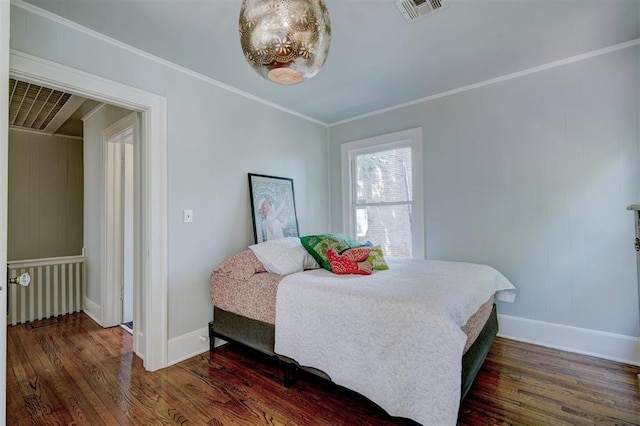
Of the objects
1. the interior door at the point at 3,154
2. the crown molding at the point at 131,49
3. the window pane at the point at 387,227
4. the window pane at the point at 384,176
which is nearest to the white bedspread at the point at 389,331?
the window pane at the point at 387,227

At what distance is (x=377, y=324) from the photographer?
64.6 inches

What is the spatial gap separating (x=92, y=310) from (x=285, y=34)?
407 centimetres

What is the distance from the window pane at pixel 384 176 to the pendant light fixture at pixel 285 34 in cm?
251

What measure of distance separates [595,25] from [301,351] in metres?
3.03

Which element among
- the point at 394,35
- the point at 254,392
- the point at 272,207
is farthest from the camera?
the point at 272,207

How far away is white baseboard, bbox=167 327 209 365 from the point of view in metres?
2.48

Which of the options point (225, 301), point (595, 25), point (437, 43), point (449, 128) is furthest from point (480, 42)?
point (225, 301)

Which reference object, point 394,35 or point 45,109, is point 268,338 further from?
point 45,109

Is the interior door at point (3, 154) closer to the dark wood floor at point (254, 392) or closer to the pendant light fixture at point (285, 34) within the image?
the pendant light fixture at point (285, 34)

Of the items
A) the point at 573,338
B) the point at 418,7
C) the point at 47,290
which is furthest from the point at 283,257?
the point at 47,290

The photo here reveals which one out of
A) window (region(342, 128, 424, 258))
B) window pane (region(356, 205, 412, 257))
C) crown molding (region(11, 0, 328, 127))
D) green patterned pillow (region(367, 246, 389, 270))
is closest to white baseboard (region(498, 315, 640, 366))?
window (region(342, 128, 424, 258))

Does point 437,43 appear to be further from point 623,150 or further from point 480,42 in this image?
point 623,150

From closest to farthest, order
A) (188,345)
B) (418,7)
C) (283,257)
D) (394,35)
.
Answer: (418,7) → (394,35) → (283,257) → (188,345)

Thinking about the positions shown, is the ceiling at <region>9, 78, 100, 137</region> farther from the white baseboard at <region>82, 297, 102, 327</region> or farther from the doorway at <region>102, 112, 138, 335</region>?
the white baseboard at <region>82, 297, 102, 327</region>
